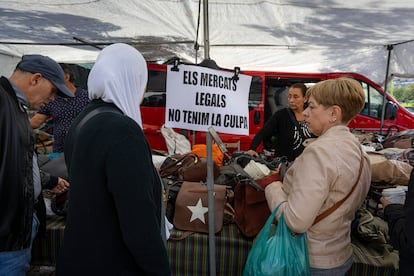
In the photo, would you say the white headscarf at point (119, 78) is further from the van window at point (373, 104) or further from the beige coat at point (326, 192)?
the van window at point (373, 104)

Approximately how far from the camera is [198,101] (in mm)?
1892

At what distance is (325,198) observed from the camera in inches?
51.6

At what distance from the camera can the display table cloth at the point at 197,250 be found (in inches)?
80.4

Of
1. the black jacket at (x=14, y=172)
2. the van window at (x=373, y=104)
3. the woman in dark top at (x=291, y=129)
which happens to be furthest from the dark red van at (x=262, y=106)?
the black jacket at (x=14, y=172)

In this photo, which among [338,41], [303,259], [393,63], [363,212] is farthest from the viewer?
[393,63]

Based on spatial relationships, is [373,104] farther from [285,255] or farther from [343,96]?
[285,255]

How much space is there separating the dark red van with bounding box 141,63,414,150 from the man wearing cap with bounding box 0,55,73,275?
400 centimetres

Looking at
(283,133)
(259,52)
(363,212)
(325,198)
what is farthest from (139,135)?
(259,52)

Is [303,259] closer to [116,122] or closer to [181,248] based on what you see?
[181,248]

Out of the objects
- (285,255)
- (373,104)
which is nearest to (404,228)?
(285,255)

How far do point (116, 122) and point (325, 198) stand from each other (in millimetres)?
887

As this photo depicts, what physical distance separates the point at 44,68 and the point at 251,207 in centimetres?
138

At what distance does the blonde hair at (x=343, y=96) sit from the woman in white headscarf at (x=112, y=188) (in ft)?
2.82

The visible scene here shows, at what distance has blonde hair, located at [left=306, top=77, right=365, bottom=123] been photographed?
1.42m
